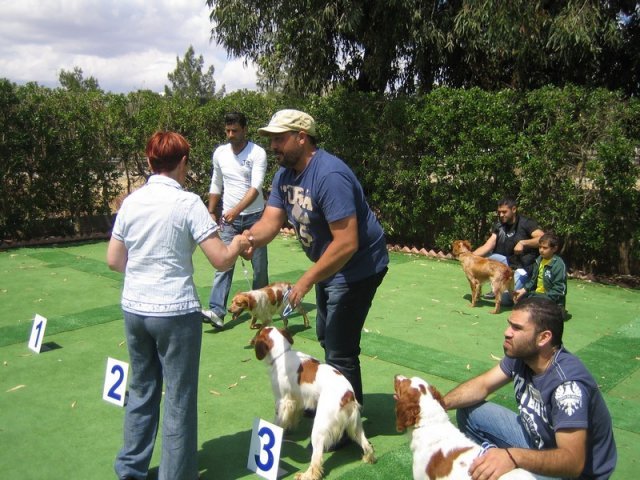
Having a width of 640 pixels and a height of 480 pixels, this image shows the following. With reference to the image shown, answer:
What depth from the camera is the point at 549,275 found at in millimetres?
6637

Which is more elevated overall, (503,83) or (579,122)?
(503,83)

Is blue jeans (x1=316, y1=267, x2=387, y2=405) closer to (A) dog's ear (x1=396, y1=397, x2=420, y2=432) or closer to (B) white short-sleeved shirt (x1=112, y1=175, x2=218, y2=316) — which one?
(A) dog's ear (x1=396, y1=397, x2=420, y2=432)

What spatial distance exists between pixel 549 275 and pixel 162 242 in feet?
16.5

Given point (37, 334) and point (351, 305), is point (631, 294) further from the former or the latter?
point (37, 334)

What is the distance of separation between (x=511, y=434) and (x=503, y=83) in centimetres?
1154

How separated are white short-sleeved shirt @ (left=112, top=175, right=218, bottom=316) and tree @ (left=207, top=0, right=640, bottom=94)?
813cm

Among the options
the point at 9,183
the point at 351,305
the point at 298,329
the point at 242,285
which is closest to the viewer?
the point at 351,305

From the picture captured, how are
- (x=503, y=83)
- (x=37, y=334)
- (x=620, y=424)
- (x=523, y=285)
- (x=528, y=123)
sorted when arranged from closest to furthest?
1. (x=620, y=424)
2. (x=37, y=334)
3. (x=523, y=285)
4. (x=528, y=123)
5. (x=503, y=83)

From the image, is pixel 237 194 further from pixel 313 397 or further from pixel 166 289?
pixel 166 289

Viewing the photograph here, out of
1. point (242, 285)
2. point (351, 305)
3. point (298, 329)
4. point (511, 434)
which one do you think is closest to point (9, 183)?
point (242, 285)

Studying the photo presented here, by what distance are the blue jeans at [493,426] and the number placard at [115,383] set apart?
2.49m

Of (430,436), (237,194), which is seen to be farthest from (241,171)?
(430,436)

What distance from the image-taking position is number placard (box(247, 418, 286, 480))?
132 inches

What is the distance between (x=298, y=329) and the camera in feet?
21.1
